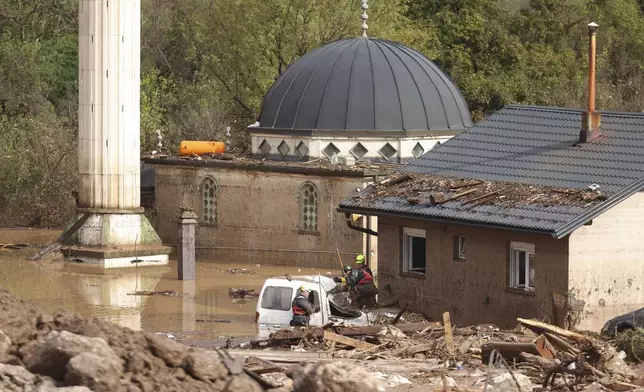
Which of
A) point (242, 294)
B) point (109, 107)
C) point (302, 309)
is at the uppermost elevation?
point (109, 107)

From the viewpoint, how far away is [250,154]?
172ft

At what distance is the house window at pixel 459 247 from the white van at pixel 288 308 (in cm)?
209

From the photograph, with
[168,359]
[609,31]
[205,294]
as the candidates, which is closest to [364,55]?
[205,294]

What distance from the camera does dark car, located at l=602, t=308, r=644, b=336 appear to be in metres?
27.3

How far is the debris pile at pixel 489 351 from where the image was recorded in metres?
21.6

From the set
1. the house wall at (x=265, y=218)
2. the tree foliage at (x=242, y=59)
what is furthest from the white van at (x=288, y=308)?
the tree foliage at (x=242, y=59)

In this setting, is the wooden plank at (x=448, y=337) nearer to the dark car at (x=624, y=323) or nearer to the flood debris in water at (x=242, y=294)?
the dark car at (x=624, y=323)

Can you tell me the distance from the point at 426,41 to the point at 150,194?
18511mm

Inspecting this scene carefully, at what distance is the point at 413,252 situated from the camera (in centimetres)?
3409

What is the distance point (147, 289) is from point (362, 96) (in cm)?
1001

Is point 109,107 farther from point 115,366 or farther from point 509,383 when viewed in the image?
point 115,366

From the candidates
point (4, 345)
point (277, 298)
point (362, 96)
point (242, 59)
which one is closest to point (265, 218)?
point (362, 96)

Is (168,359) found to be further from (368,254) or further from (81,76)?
(81,76)

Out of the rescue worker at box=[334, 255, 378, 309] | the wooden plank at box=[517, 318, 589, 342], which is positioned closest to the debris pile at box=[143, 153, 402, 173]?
the rescue worker at box=[334, 255, 378, 309]
